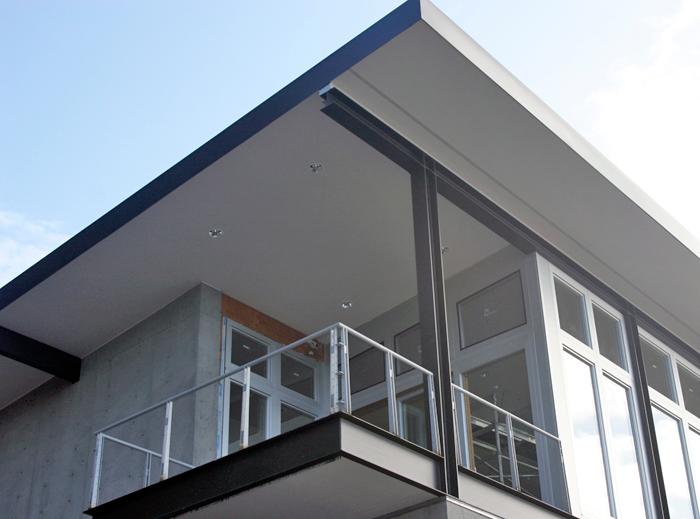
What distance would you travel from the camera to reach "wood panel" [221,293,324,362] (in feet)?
30.1

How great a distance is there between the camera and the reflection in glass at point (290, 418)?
9.05 meters

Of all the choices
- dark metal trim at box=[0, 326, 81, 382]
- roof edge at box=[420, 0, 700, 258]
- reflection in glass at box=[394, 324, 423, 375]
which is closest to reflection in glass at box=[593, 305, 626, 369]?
roof edge at box=[420, 0, 700, 258]

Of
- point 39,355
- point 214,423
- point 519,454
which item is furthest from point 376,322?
point 39,355

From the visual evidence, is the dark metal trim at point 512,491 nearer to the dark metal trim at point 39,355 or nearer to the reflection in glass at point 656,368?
the reflection in glass at point 656,368

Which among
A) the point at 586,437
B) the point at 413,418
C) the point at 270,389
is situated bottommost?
the point at 586,437

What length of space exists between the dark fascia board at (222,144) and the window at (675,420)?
19.5ft

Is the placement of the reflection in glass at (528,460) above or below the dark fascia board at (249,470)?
above

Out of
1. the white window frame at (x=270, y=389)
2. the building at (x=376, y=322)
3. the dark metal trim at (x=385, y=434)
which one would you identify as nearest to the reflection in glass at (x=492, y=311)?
the building at (x=376, y=322)

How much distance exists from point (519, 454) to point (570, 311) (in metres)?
1.99

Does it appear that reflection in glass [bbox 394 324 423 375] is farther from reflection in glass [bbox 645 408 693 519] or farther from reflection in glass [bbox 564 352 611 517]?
reflection in glass [bbox 645 408 693 519]

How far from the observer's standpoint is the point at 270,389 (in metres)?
9.02

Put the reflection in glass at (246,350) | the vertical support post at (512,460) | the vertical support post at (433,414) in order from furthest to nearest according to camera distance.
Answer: the reflection in glass at (246,350)
the vertical support post at (512,460)
the vertical support post at (433,414)

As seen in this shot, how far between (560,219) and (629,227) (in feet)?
2.46

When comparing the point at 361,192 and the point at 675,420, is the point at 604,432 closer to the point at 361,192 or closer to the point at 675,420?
the point at 675,420
